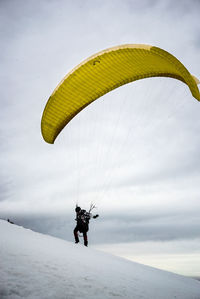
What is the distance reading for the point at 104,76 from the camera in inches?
392

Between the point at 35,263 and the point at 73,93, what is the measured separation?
22.7ft

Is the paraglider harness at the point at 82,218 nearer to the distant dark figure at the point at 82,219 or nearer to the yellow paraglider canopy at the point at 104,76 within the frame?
the distant dark figure at the point at 82,219

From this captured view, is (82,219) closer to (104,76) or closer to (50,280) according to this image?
(104,76)

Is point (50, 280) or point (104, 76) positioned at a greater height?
point (104, 76)

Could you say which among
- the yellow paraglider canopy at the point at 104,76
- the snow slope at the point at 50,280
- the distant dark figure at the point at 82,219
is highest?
the yellow paraglider canopy at the point at 104,76

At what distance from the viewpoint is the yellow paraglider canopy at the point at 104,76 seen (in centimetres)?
845

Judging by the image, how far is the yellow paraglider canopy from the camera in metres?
8.45

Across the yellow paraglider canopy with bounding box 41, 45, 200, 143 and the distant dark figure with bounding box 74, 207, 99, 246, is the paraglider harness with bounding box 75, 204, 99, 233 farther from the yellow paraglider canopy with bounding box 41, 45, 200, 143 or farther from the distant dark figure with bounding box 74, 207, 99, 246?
the yellow paraglider canopy with bounding box 41, 45, 200, 143

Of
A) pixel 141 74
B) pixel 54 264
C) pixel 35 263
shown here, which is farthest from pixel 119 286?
pixel 141 74

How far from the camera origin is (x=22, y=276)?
4145 mm

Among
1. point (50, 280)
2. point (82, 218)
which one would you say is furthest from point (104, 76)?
point (50, 280)

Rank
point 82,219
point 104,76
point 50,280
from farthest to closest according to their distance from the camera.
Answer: point 82,219, point 104,76, point 50,280

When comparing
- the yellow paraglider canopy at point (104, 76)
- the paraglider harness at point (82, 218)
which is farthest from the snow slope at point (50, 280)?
the yellow paraglider canopy at point (104, 76)

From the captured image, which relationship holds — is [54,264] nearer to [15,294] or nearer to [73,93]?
[15,294]
